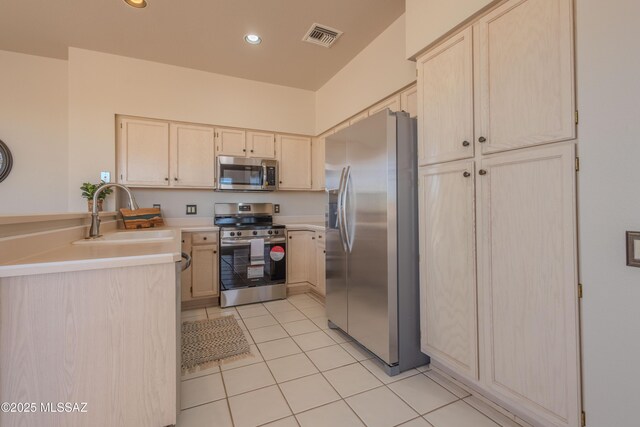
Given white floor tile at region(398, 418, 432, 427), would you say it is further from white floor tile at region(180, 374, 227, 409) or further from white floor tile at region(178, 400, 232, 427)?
white floor tile at region(180, 374, 227, 409)

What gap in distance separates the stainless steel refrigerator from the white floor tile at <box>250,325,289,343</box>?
69cm

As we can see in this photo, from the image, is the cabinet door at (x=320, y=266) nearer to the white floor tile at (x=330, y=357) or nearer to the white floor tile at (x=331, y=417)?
the white floor tile at (x=330, y=357)

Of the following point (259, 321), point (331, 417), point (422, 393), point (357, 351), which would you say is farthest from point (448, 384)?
point (259, 321)

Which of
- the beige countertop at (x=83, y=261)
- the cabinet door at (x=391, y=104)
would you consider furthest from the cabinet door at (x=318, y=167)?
the beige countertop at (x=83, y=261)

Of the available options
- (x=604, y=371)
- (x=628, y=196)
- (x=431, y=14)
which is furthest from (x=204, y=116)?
(x=604, y=371)

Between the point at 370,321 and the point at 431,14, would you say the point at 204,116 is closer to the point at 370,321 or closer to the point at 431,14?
the point at 431,14

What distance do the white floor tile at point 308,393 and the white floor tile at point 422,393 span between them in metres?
0.41

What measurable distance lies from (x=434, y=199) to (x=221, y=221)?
105 inches

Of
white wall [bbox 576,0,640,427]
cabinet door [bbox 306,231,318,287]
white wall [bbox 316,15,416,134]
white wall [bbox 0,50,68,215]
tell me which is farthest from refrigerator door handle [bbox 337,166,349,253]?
white wall [bbox 0,50,68,215]

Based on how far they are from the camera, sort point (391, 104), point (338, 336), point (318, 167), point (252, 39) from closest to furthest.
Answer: point (338, 336), point (391, 104), point (252, 39), point (318, 167)

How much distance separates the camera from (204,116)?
11.3ft

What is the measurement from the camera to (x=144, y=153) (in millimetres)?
3207

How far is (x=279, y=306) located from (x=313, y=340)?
973mm

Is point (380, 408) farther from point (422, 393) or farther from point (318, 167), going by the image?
point (318, 167)
